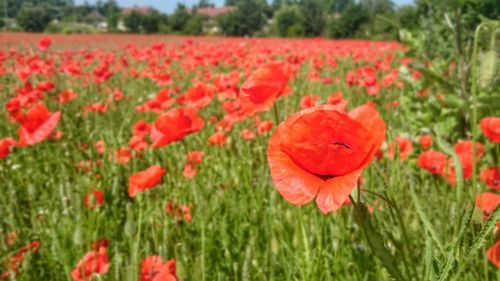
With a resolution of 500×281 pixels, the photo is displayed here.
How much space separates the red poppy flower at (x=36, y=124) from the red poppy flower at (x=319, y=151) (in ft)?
4.69

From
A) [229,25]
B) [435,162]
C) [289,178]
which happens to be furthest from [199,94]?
[229,25]

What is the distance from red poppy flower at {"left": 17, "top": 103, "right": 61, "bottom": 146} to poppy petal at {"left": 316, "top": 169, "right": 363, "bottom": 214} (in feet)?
4.83

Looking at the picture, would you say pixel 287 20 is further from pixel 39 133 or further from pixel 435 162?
pixel 435 162

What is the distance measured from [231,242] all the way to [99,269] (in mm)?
548

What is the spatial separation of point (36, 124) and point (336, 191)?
1.61 meters

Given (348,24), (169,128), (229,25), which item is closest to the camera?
(169,128)

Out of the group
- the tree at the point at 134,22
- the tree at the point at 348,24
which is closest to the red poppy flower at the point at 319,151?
the tree at the point at 348,24

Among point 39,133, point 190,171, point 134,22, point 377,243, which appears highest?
point 377,243

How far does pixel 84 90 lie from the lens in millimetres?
5340

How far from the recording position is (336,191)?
1.96 ft

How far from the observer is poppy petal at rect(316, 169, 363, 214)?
58 centimetres

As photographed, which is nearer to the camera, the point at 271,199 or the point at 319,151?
the point at 319,151

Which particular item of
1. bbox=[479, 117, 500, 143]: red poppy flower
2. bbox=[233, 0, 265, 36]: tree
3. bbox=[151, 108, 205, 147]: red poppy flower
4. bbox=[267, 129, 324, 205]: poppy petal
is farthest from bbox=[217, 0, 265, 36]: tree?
bbox=[267, 129, 324, 205]: poppy petal

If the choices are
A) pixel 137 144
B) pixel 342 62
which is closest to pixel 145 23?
pixel 342 62
